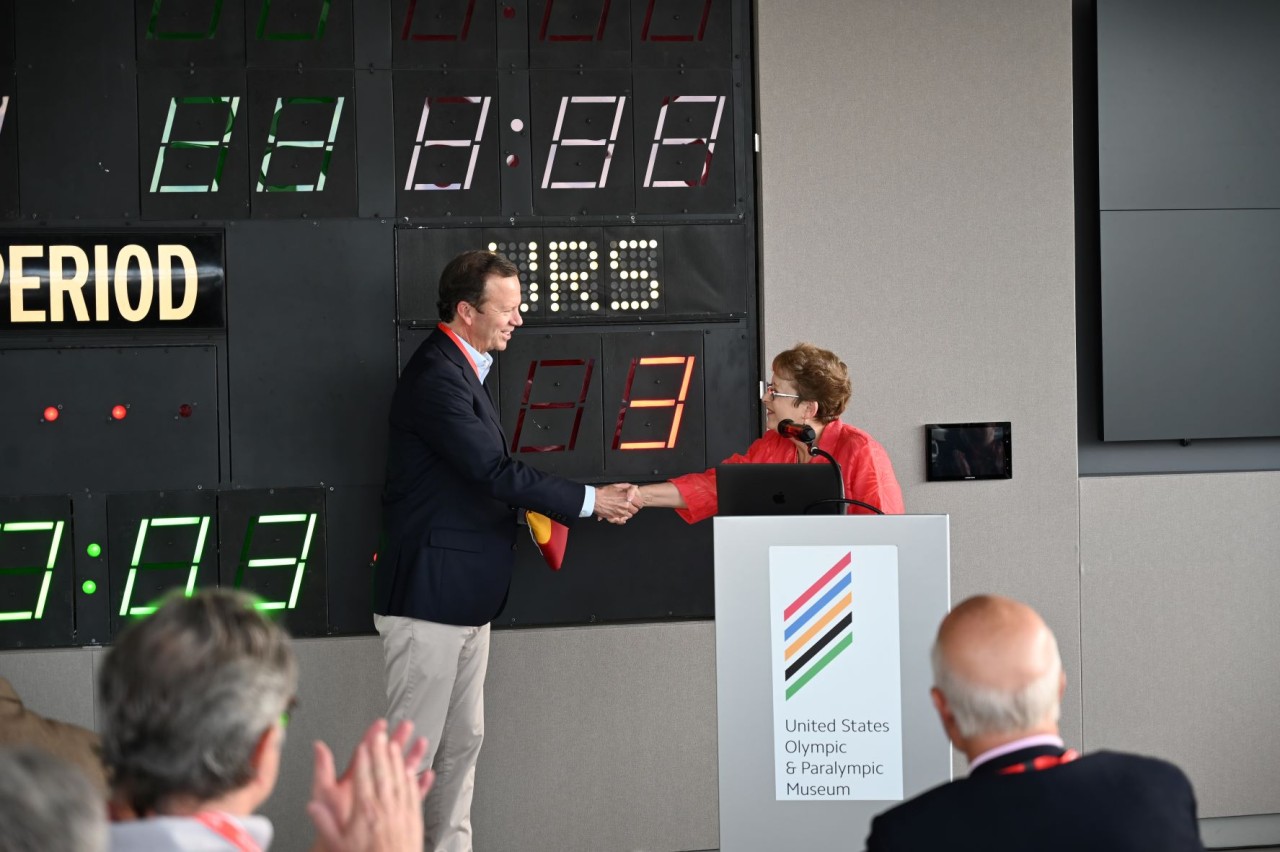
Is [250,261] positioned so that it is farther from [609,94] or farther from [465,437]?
[609,94]

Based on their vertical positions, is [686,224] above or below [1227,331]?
above

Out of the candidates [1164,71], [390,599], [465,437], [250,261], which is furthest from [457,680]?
[1164,71]

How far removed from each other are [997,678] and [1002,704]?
0.11 feet

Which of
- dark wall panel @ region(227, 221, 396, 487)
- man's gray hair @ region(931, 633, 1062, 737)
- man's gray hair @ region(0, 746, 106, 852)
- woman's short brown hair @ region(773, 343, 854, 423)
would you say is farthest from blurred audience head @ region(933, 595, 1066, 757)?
dark wall panel @ region(227, 221, 396, 487)

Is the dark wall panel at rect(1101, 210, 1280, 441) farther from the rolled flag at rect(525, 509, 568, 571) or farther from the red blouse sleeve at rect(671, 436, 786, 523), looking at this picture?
the rolled flag at rect(525, 509, 568, 571)

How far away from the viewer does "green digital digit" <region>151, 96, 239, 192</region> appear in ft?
12.8

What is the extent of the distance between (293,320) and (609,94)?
127 cm

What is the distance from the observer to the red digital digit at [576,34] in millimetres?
4047

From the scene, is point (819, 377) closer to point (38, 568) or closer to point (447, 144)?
point (447, 144)

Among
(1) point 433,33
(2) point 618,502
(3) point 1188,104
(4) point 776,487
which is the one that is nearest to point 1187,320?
(3) point 1188,104

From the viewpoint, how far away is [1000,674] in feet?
5.42

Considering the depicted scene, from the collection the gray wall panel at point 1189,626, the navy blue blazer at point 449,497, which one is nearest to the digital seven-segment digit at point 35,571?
the navy blue blazer at point 449,497

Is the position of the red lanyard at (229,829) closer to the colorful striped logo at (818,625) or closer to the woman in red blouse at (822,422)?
the colorful striped logo at (818,625)

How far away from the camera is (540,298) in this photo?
13.2ft
